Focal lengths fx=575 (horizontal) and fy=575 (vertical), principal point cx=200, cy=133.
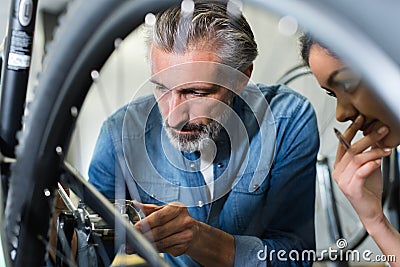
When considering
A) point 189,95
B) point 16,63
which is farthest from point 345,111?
point 16,63

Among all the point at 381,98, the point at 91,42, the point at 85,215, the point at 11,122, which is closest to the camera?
the point at 381,98

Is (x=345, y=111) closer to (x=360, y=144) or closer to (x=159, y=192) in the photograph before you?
(x=360, y=144)

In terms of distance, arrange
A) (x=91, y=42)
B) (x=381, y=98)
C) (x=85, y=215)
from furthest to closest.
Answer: (x=85, y=215) → (x=91, y=42) → (x=381, y=98)

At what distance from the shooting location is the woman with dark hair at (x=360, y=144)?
1.33ft

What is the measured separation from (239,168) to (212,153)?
0.04 metres

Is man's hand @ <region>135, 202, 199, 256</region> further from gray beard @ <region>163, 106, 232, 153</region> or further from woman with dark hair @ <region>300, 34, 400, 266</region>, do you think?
woman with dark hair @ <region>300, 34, 400, 266</region>

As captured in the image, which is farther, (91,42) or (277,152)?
(277,152)

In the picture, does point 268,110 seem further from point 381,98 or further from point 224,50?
point 381,98

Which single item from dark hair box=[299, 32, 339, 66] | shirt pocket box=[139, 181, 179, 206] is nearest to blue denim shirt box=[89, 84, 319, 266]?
shirt pocket box=[139, 181, 179, 206]

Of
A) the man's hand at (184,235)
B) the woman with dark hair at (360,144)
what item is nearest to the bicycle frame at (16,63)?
the man's hand at (184,235)

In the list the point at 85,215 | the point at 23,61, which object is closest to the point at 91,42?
the point at 85,215

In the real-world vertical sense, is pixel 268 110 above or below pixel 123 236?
above

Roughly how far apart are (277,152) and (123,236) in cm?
26

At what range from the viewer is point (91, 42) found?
1.50 ft
